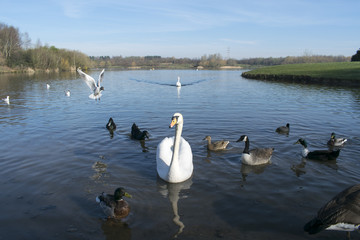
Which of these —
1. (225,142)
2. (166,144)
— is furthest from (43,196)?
(225,142)

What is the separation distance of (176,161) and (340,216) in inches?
153

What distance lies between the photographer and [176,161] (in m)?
7.22

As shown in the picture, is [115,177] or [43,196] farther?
[115,177]

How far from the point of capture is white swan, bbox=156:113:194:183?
719 centimetres

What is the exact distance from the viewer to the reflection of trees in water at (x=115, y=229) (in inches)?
205

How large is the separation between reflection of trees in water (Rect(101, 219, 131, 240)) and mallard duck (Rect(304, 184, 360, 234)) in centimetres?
337

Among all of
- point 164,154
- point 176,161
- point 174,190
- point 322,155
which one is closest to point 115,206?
point 174,190

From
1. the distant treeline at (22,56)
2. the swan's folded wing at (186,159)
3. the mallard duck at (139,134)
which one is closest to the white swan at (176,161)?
the swan's folded wing at (186,159)

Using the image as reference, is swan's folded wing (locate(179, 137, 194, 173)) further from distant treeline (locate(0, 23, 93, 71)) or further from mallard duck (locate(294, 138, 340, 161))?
distant treeline (locate(0, 23, 93, 71))

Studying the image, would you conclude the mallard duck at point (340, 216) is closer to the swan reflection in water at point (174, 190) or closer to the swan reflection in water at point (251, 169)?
the swan reflection in water at point (174, 190)

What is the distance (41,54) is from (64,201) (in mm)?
86678

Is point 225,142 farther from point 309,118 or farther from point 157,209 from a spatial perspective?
point 309,118

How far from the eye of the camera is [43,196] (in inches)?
265

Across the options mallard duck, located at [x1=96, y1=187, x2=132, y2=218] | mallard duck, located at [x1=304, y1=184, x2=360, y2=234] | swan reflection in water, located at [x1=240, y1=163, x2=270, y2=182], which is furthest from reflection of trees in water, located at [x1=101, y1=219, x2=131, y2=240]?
swan reflection in water, located at [x1=240, y1=163, x2=270, y2=182]
